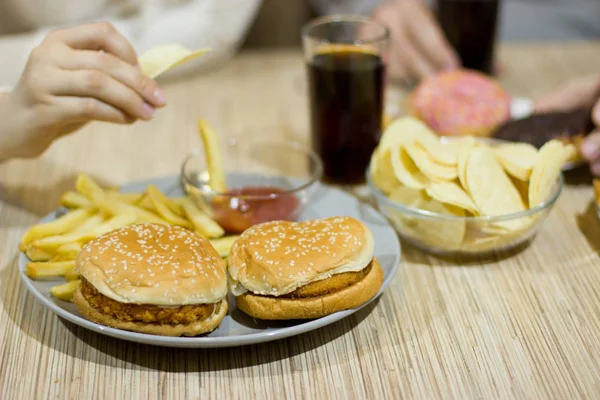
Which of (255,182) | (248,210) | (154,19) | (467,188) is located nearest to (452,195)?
(467,188)

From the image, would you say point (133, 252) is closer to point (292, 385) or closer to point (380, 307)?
point (292, 385)

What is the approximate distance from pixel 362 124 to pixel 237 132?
0.51 meters

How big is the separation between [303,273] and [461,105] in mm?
1081

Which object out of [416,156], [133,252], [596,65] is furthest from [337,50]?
[596,65]

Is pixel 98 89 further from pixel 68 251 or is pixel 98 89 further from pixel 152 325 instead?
pixel 152 325

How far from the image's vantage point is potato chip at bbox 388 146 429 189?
1382 millimetres

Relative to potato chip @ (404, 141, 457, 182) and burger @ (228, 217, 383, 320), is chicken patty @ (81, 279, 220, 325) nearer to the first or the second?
burger @ (228, 217, 383, 320)

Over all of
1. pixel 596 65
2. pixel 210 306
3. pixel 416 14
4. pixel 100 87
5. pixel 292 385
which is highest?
pixel 100 87

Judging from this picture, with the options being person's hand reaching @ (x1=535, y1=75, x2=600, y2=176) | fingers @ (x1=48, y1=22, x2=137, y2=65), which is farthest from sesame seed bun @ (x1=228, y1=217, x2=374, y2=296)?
person's hand reaching @ (x1=535, y1=75, x2=600, y2=176)

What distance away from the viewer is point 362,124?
1.75m

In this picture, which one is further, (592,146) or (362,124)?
(362,124)

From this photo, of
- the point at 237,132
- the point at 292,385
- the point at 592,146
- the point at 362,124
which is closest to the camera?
the point at 292,385

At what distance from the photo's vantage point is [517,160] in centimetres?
142

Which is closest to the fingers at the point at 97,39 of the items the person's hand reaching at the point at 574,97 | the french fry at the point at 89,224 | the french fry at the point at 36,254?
the french fry at the point at 89,224
